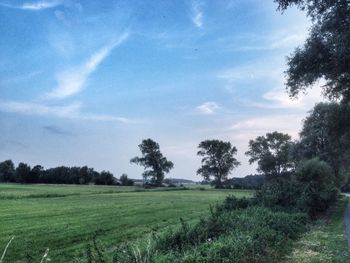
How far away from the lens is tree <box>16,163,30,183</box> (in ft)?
458

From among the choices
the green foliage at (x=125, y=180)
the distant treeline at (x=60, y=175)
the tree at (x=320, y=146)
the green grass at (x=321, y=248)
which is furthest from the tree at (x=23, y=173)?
the green grass at (x=321, y=248)

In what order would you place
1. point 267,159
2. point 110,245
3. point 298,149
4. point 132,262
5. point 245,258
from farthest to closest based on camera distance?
1. point 267,159
2. point 298,149
3. point 110,245
4. point 245,258
5. point 132,262

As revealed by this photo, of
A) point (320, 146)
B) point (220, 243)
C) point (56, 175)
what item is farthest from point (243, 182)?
point (220, 243)

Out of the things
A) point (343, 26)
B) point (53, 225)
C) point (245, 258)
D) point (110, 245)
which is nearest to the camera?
point (245, 258)

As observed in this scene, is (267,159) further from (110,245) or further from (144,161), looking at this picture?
(110,245)

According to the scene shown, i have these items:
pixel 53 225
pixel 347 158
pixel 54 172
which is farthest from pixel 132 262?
pixel 54 172

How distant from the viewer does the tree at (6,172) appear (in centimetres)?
14960

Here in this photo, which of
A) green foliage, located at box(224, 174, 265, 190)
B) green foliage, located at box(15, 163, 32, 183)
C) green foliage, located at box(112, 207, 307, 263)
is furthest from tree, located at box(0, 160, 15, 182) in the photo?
green foliage, located at box(112, 207, 307, 263)

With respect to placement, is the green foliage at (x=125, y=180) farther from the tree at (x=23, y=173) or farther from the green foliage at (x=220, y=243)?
the green foliage at (x=220, y=243)

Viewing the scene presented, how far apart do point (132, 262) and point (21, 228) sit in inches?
613

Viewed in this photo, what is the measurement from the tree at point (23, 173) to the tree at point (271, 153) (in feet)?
255

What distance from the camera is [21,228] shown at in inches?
836

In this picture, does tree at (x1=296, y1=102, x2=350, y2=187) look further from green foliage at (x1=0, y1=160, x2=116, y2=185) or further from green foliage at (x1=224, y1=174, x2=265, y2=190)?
green foliage at (x1=0, y1=160, x2=116, y2=185)

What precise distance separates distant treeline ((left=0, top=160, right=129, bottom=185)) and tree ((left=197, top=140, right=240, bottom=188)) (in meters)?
31.6
